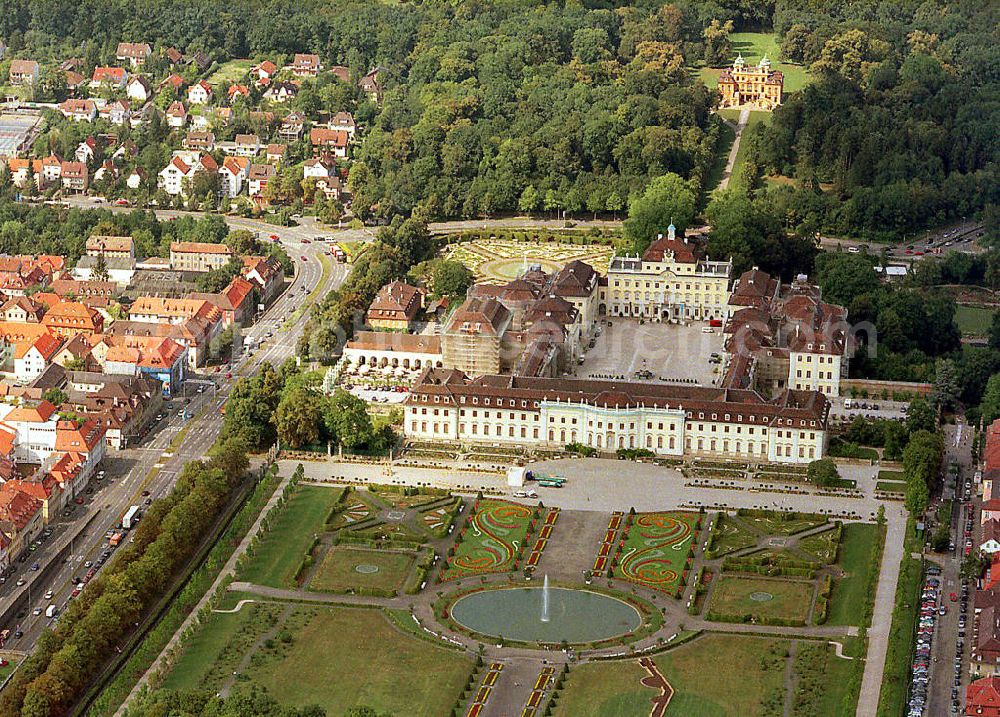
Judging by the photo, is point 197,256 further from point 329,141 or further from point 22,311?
point 329,141

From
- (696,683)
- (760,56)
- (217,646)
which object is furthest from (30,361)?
(760,56)

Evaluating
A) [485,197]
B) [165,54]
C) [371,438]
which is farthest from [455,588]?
[165,54]

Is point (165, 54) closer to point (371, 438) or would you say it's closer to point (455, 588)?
point (371, 438)

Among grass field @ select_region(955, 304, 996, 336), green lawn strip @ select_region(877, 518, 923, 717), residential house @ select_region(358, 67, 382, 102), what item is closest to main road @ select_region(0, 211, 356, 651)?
residential house @ select_region(358, 67, 382, 102)

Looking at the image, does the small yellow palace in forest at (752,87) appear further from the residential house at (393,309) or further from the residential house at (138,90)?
the residential house at (393,309)

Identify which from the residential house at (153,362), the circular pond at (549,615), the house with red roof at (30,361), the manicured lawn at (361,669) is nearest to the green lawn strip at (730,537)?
the circular pond at (549,615)

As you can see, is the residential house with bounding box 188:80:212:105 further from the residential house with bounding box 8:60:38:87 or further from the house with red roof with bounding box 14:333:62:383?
the house with red roof with bounding box 14:333:62:383

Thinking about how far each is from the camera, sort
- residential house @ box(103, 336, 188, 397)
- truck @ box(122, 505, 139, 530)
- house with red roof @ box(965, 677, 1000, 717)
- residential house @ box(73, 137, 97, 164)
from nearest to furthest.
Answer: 1. house with red roof @ box(965, 677, 1000, 717)
2. truck @ box(122, 505, 139, 530)
3. residential house @ box(103, 336, 188, 397)
4. residential house @ box(73, 137, 97, 164)
